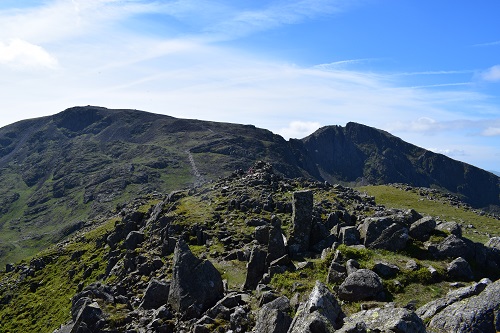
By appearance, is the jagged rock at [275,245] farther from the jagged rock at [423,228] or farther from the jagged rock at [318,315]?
the jagged rock at [318,315]

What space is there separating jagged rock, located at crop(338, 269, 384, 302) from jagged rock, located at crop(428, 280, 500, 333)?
6.61 meters

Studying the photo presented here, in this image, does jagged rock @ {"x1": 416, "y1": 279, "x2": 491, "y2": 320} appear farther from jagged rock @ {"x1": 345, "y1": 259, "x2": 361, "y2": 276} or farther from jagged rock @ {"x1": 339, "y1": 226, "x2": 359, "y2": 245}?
jagged rock @ {"x1": 339, "y1": 226, "x2": 359, "y2": 245}

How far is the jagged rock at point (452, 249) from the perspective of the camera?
97.9 feet

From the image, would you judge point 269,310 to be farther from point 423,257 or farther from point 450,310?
point 423,257

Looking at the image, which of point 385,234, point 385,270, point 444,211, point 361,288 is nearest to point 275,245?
point 385,234

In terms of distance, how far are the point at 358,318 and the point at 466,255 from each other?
671 inches

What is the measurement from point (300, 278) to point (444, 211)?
Answer: 66.0m

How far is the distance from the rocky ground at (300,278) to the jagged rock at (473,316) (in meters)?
0.04

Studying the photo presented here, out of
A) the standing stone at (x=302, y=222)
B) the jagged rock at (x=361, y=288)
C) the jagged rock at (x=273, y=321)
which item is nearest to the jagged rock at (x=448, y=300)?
the jagged rock at (x=361, y=288)

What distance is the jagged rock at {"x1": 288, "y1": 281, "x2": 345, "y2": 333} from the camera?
53.5ft

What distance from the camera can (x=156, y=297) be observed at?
1319 inches

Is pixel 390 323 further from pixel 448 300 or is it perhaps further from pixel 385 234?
pixel 385 234

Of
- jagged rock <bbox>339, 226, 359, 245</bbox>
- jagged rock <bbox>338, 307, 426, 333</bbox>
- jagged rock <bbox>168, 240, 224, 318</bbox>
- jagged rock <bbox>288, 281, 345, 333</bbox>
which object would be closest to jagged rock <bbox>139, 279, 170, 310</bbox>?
jagged rock <bbox>168, 240, 224, 318</bbox>

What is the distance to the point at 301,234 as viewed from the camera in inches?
1516
